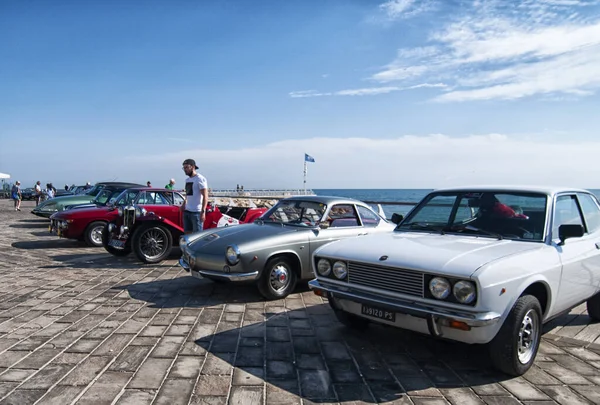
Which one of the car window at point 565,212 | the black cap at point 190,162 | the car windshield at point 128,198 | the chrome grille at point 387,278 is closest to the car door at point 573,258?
the car window at point 565,212

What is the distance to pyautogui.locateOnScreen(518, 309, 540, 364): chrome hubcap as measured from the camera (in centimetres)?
355

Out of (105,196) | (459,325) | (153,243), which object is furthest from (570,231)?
(105,196)

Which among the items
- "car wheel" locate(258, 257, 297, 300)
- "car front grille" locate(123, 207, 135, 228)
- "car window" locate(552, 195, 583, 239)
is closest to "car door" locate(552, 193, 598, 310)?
"car window" locate(552, 195, 583, 239)

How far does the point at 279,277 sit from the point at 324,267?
1.65 meters

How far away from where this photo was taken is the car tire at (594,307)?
4984mm

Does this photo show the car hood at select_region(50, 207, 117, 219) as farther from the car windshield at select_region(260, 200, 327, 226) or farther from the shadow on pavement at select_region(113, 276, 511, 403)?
the shadow on pavement at select_region(113, 276, 511, 403)

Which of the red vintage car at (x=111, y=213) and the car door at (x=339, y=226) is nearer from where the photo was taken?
the car door at (x=339, y=226)

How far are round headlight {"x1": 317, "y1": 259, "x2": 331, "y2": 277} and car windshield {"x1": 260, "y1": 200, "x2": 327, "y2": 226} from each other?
1977 mm

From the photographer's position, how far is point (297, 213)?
261 inches

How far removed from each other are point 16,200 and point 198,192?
21.7 meters

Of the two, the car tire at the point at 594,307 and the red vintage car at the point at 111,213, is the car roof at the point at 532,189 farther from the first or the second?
the red vintage car at the point at 111,213

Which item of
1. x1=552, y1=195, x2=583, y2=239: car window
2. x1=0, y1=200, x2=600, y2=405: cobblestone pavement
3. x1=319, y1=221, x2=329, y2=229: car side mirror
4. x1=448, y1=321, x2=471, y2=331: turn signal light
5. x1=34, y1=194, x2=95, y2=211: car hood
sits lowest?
x1=0, y1=200, x2=600, y2=405: cobblestone pavement

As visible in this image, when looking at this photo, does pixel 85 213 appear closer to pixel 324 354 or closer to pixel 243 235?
pixel 243 235

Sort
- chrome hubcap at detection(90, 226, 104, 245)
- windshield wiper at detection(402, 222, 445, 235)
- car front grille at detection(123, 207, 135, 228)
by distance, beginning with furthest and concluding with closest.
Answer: chrome hubcap at detection(90, 226, 104, 245) < car front grille at detection(123, 207, 135, 228) < windshield wiper at detection(402, 222, 445, 235)
